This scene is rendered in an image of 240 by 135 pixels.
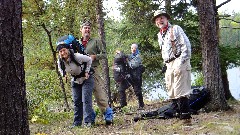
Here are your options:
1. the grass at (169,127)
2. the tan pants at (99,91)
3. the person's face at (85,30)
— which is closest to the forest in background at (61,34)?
the tan pants at (99,91)

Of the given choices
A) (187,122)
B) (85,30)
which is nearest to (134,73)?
(85,30)

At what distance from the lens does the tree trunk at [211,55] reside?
6.84m

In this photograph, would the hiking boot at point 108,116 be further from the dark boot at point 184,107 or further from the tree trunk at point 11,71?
the tree trunk at point 11,71

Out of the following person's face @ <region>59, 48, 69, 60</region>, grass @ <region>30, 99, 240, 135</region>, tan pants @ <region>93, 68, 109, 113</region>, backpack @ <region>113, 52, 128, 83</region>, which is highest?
person's face @ <region>59, 48, 69, 60</region>

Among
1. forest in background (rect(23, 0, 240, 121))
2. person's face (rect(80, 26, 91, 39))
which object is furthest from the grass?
forest in background (rect(23, 0, 240, 121))

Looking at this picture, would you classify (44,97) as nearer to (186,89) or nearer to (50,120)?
(50,120)

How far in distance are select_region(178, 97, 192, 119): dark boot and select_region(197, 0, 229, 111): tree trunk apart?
102 centimetres

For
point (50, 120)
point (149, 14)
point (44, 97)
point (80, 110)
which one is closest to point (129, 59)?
point (149, 14)

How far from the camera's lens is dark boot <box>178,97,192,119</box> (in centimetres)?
→ 617

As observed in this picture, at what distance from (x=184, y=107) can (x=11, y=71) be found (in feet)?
12.6

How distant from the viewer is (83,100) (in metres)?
6.20

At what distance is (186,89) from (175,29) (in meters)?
0.99

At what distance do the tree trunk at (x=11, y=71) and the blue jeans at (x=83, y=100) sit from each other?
10.2 feet

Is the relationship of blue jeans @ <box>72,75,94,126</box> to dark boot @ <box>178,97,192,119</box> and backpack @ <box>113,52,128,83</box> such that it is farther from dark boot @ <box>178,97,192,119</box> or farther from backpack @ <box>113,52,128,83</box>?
backpack @ <box>113,52,128,83</box>
